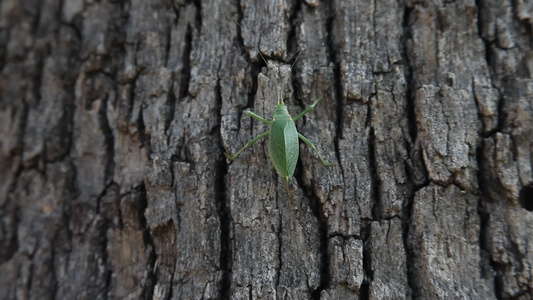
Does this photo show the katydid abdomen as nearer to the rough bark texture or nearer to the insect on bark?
the insect on bark

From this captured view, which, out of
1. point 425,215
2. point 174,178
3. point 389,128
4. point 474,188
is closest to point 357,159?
point 389,128

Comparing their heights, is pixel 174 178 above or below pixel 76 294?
above

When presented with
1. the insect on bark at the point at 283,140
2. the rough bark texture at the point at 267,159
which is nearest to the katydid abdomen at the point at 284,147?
the insect on bark at the point at 283,140

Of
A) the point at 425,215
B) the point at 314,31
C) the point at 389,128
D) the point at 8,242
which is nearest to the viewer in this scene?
the point at 425,215

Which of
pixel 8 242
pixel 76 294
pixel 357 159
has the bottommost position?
pixel 76 294

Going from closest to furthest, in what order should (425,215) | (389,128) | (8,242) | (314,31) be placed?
(425,215) → (389,128) → (314,31) → (8,242)

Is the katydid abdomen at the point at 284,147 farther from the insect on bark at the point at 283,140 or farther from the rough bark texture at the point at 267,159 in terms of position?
the rough bark texture at the point at 267,159

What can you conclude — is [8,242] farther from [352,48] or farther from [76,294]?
[352,48]

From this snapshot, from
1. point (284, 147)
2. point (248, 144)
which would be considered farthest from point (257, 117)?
point (284, 147)

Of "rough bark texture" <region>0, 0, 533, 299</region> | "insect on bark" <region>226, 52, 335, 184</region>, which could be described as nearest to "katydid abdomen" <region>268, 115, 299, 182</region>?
"insect on bark" <region>226, 52, 335, 184</region>
